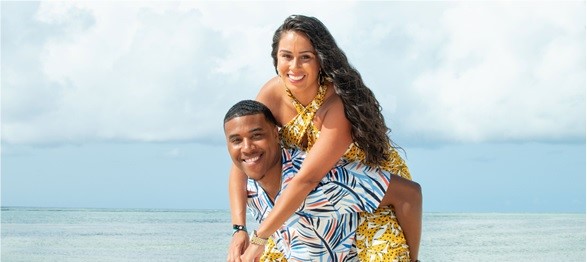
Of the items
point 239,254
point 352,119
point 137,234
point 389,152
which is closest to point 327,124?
point 352,119

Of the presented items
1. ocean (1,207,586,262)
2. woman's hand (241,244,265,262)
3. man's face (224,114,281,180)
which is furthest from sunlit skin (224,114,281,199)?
ocean (1,207,586,262)

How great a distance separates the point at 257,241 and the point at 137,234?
17556 mm

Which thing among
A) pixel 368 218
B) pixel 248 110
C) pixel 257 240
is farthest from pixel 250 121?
pixel 368 218

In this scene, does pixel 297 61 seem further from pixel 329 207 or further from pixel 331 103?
pixel 329 207

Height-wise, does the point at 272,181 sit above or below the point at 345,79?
below

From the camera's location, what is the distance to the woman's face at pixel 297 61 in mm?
4594

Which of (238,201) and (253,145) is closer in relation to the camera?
(253,145)

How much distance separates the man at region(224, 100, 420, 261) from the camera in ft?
15.3

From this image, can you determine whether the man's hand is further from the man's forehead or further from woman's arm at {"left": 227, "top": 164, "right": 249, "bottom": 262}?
the man's forehead

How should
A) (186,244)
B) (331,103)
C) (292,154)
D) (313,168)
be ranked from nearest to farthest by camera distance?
1. (313,168)
2. (331,103)
3. (292,154)
4. (186,244)

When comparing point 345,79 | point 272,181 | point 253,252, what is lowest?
point 253,252

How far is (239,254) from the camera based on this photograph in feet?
15.8

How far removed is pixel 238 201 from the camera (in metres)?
5.04

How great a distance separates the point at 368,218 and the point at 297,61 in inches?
36.6
